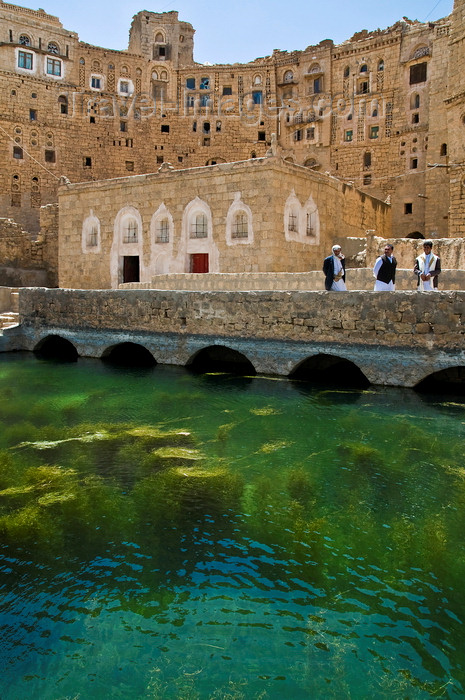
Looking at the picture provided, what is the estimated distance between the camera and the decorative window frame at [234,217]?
20.2 meters

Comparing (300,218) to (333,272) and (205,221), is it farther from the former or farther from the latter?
(333,272)

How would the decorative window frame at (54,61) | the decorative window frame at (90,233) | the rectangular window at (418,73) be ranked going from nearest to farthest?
the decorative window frame at (90,233) → the rectangular window at (418,73) → the decorative window frame at (54,61)

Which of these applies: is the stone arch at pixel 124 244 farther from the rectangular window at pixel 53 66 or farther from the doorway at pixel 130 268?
the rectangular window at pixel 53 66

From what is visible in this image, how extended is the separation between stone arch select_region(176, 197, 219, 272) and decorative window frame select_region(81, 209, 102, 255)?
4256 millimetres

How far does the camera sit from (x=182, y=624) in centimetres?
415

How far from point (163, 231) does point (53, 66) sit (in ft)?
97.9

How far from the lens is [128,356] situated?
639 inches

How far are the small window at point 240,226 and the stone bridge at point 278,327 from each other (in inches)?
245

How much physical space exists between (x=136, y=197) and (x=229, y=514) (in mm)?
18736

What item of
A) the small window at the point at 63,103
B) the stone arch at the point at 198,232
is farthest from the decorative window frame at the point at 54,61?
the stone arch at the point at 198,232

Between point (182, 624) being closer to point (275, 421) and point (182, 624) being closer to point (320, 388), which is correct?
point (275, 421)

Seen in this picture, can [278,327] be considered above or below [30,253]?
below

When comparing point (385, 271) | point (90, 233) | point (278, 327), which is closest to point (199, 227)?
point (90, 233)

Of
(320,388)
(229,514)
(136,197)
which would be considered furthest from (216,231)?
(229,514)
